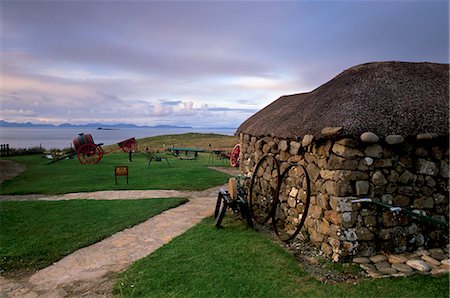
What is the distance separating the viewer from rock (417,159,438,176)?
Answer: 18.2 ft

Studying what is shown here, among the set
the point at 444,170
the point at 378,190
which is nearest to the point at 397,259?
the point at 378,190

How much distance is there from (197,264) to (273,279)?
4.66 ft

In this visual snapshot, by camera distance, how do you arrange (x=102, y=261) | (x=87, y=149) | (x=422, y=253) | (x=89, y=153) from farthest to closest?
1. (x=89, y=153)
2. (x=87, y=149)
3. (x=102, y=261)
4. (x=422, y=253)

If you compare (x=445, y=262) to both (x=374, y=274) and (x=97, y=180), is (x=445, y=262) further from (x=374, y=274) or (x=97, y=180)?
(x=97, y=180)

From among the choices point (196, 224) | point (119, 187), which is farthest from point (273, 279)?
point (119, 187)

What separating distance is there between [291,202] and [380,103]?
2.74m

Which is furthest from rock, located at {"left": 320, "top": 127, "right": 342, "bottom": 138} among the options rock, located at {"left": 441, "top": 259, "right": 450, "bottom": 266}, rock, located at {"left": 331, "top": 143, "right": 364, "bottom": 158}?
rock, located at {"left": 441, "top": 259, "right": 450, "bottom": 266}

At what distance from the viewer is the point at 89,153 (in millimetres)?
22562

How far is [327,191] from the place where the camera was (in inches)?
221

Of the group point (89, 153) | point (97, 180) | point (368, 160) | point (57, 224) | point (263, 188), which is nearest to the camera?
point (368, 160)

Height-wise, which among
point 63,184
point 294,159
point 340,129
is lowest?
point 63,184

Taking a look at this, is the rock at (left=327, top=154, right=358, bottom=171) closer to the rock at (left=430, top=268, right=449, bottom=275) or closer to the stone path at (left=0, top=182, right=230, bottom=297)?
the rock at (left=430, top=268, right=449, bottom=275)

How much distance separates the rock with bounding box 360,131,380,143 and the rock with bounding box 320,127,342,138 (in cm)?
39

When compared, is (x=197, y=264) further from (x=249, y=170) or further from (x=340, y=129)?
(x=249, y=170)
